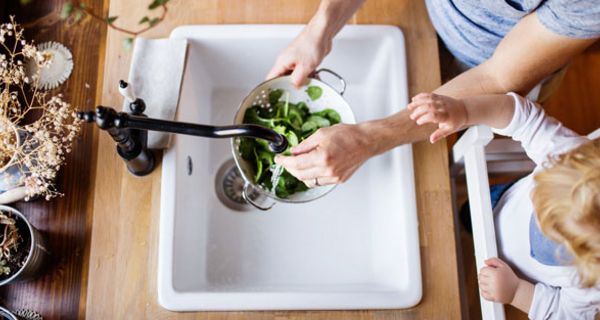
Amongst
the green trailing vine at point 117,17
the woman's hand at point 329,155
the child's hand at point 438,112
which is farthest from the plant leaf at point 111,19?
the child's hand at point 438,112

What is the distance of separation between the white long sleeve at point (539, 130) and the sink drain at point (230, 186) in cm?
58

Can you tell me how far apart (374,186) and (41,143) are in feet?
2.19

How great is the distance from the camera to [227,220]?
41.5 inches

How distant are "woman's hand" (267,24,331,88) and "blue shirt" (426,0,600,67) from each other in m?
0.25

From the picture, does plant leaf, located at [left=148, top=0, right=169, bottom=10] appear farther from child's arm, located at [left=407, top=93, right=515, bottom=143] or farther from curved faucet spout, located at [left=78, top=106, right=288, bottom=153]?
child's arm, located at [left=407, top=93, right=515, bottom=143]

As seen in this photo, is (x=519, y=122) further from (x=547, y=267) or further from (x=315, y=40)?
(x=315, y=40)

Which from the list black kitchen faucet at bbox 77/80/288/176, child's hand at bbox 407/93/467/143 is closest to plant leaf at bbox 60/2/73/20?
black kitchen faucet at bbox 77/80/288/176

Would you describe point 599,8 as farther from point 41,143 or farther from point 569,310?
point 41,143

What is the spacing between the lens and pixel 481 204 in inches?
32.8

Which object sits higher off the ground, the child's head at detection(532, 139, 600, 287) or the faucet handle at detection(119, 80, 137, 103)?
the faucet handle at detection(119, 80, 137, 103)

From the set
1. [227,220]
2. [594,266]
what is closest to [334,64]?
[227,220]

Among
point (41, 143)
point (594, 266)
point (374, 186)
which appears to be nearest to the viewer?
point (594, 266)

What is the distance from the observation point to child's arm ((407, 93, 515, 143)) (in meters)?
0.74

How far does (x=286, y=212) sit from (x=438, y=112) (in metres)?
0.45
